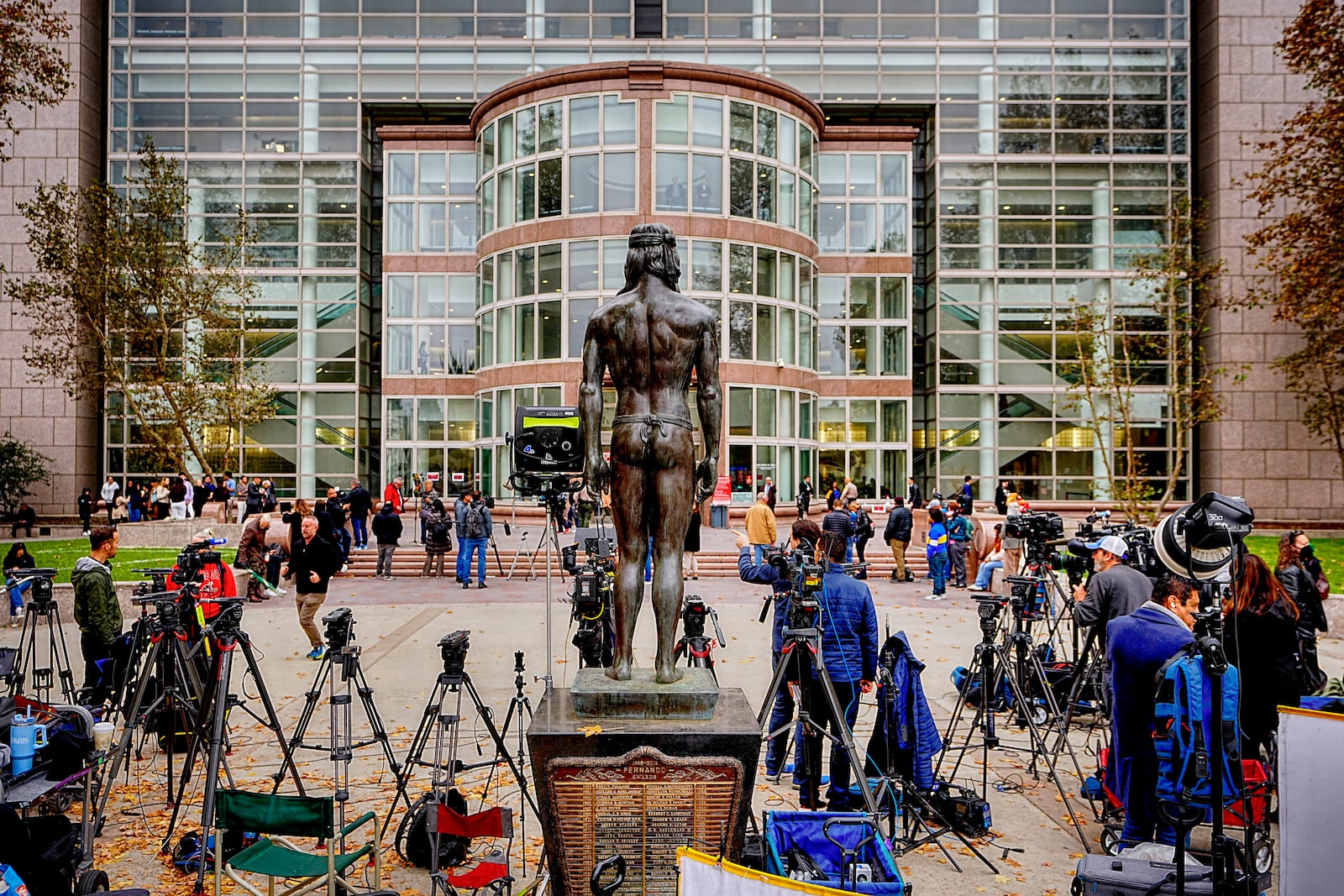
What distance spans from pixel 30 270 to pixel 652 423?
39264 mm

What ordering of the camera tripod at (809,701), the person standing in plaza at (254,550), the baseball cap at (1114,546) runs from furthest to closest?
the person standing in plaza at (254,550) < the baseball cap at (1114,546) < the camera tripod at (809,701)

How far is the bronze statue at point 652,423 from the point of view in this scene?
15.5 feet

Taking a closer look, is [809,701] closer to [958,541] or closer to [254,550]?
[254,550]

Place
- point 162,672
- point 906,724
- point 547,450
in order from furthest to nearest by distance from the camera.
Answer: point 547,450, point 162,672, point 906,724

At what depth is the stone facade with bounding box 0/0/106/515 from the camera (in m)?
33.5

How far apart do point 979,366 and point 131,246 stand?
32467 millimetres

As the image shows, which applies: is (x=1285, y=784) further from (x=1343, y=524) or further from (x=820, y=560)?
(x=1343, y=524)

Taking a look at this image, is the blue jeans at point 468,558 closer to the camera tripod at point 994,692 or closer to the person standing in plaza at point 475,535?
the person standing in plaza at point 475,535

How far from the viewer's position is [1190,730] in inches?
157

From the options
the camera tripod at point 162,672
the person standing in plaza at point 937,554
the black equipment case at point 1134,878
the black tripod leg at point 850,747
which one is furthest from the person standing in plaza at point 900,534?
the camera tripod at point 162,672

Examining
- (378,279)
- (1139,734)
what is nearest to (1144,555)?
(1139,734)

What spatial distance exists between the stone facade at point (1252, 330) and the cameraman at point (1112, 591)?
3097cm

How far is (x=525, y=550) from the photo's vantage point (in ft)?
67.4

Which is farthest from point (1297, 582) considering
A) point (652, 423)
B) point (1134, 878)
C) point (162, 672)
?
point (162, 672)
